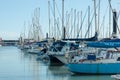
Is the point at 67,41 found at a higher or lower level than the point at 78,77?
higher

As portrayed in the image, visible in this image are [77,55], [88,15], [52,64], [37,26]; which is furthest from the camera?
[37,26]

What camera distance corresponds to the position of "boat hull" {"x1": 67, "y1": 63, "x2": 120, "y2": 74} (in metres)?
35.4

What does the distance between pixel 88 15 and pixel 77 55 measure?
25.1 metres

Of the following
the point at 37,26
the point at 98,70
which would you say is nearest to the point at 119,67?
the point at 98,70

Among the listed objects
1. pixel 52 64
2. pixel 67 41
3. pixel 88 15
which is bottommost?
pixel 52 64

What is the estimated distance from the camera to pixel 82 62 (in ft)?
117

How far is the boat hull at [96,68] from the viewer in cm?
3538

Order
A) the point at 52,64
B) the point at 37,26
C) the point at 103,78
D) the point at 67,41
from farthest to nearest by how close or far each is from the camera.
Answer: the point at 37,26 → the point at 52,64 → the point at 67,41 → the point at 103,78

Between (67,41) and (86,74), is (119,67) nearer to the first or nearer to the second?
(86,74)

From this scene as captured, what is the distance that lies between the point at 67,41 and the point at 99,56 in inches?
496

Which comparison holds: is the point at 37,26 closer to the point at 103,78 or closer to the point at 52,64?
the point at 52,64

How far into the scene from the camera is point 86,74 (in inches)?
1423

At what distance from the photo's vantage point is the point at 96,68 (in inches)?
1401

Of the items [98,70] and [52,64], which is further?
[52,64]
